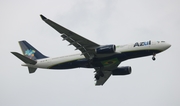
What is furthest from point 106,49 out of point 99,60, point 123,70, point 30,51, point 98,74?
point 30,51

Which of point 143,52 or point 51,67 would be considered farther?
point 51,67

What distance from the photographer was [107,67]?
5741 cm

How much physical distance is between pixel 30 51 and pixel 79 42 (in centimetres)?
1271

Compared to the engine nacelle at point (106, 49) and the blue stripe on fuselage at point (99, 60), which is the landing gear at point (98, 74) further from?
the engine nacelle at point (106, 49)

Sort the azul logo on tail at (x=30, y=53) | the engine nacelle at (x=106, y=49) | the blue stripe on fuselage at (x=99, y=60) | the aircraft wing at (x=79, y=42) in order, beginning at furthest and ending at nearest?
the azul logo on tail at (x=30, y=53) → the blue stripe on fuselage at (x=99, y=60) → the engine nacelle at (x=106, y=49) → the aircraft wing at (x=79, y=42)

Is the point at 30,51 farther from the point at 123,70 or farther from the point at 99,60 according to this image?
the point at 123,70

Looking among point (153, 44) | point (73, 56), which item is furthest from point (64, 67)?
point (153, 44)

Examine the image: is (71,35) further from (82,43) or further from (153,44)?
(153,44)

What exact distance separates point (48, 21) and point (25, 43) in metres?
16.6

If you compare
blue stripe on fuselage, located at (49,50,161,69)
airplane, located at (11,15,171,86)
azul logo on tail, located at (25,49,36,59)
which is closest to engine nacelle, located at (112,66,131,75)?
airplane, located at (11,15,171,86)

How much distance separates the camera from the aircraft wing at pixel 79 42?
4969 cm

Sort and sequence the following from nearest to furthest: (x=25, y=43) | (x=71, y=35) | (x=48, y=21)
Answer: (x=48, y=21) → (x=71, y=35) → (x=25, y=43)

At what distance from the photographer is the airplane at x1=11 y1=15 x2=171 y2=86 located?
171 ft

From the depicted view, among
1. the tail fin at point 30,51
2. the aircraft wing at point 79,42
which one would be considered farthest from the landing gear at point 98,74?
the tail fin at point 30,51
